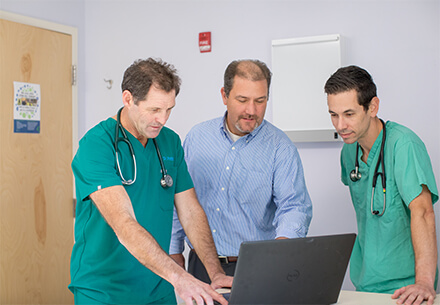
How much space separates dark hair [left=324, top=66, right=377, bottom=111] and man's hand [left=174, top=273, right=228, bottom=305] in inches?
36.7

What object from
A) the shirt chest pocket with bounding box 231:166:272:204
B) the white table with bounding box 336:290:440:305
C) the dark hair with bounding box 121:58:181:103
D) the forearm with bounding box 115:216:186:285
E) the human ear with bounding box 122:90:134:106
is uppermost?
the dark hair with bounding box 121:58:181:103

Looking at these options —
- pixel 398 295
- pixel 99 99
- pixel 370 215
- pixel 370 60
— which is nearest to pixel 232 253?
pixel 370 215

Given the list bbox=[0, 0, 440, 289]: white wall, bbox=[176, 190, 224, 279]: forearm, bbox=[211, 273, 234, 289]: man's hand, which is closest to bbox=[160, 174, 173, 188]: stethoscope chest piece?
bbox=[176, 190, 224, 279]: forearm

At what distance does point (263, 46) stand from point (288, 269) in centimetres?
184

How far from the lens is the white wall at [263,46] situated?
261cm

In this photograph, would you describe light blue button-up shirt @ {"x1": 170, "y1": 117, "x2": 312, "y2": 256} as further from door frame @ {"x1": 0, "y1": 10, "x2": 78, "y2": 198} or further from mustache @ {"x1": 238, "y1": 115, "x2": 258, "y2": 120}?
door frame @ {"x1": 0, "y1": 10, "x2": 78, "y2": 198}

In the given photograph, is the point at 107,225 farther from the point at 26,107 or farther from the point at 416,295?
the point at 26,107

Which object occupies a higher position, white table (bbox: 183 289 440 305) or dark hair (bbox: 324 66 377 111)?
dark hair (bbox: 324 66 377 111)

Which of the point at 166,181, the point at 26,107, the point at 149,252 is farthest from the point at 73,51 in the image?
the point at 149,252

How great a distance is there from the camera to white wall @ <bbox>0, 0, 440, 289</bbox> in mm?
2611

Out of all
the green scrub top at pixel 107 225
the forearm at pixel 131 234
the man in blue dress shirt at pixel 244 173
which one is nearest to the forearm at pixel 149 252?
the forearm at pixel 131 234

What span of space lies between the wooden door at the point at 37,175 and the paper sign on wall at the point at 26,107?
0.08 ft

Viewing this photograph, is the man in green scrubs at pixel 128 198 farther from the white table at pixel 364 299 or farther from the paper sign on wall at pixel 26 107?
the paper sign on wall at pixel 26 107

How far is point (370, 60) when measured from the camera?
8.87 feet
